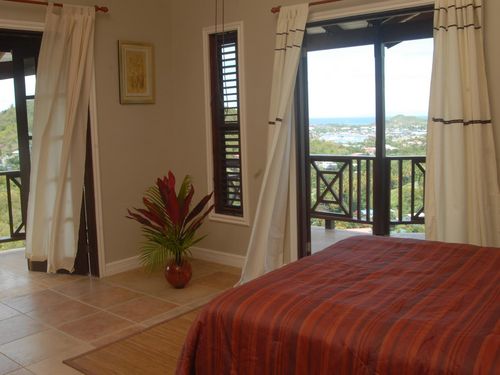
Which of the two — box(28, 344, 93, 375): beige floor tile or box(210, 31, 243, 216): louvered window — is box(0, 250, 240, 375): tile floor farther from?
box(210, 31, 243, 216): louvered window

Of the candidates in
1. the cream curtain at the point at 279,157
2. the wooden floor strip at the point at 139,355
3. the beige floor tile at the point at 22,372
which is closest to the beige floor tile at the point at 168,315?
the wooden floor strip at the point at 139,355

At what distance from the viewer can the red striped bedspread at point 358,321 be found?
1.59 meters

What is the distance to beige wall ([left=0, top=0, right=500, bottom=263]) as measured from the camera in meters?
4.41

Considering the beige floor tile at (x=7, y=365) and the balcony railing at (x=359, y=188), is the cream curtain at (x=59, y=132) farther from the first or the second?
the balcony railing at (x=359, y=188)

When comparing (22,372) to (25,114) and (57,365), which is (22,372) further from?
(25,114)

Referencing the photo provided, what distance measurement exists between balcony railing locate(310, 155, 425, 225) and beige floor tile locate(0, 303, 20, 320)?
11.0 ft

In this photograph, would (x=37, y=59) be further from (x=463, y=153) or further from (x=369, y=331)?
(x=369, y=331)

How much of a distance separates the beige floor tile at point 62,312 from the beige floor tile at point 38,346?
0.67 ft

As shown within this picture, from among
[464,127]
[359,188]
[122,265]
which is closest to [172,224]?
[122,265]

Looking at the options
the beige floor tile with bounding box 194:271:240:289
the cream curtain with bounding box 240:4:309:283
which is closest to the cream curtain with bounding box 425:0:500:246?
the cream curtain with bounding box 240:4:309:283

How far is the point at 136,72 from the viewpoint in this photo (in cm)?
470

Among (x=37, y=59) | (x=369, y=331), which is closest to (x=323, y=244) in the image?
(x=37, y=59)

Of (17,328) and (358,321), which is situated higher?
(358,321)

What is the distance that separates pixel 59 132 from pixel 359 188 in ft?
11.6
